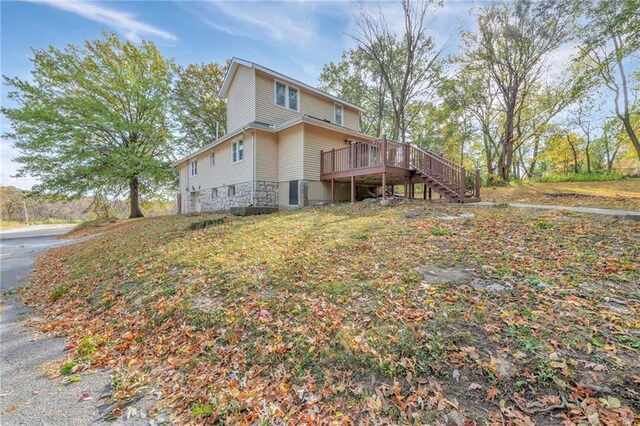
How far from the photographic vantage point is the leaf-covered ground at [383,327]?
212cm

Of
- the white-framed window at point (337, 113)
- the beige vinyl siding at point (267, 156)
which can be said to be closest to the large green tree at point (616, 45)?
the white-framed window at point (337, 113)

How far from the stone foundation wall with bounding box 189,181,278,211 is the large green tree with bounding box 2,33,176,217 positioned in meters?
6.37

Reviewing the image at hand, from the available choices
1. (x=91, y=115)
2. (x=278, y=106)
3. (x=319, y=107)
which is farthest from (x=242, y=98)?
(x=91, y=115)

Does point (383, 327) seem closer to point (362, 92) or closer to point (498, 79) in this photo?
point (498, 79)

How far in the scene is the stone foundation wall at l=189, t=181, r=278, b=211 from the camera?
43.5 feet

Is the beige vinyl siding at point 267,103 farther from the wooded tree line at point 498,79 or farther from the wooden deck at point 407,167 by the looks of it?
the wooded tree line at point 498,79

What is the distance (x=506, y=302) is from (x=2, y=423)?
204 inches

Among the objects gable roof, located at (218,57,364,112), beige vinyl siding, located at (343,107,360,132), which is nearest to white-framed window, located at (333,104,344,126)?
gable roof, located at (218,57,364,112)

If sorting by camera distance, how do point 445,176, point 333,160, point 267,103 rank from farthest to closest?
point 267,103 < point 333,160 < point 445,176

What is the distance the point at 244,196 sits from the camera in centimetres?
1379

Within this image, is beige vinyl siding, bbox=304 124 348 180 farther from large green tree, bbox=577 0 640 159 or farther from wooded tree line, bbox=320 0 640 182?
large green tree, bbox=577 0 640 159

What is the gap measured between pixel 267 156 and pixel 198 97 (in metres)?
15.2

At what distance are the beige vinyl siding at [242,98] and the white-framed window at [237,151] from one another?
1239 mm

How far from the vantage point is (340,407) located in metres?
2.20
